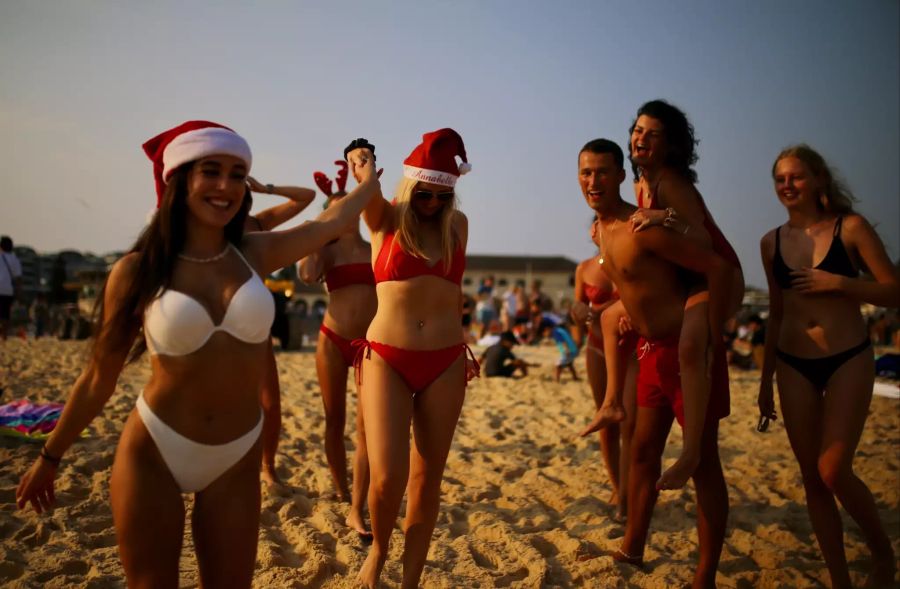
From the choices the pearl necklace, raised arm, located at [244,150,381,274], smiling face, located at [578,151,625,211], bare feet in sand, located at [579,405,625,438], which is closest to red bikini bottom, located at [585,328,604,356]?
bare feet in sand, located at [579,405,625,438]

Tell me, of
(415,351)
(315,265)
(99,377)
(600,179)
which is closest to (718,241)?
(600,179)

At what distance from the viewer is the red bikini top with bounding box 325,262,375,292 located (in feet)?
16.0

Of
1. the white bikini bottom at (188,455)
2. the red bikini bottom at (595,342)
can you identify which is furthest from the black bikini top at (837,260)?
the white bikini bottom at (188,455)

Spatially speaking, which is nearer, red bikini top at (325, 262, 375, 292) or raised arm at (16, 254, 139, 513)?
raised arm at (16, 254, 139, 513)

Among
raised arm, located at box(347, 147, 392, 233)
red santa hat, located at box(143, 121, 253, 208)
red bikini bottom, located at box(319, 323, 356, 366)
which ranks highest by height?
red santa hat, located at box(143, 121, 253, 208)

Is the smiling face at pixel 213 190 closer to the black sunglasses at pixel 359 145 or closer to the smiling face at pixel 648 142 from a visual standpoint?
the black sunglasses at pixel 359 145

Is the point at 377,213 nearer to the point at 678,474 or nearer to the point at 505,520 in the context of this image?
the point at 678,474

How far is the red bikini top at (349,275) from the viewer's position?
4875 mm

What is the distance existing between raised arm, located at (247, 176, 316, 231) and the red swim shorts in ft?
7.46

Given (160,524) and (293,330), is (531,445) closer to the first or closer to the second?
(160,524)

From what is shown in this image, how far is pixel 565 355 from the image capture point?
39.7 ft

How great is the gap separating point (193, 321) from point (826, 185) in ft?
11.4

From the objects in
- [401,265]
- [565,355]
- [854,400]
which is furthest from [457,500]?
[565,355]

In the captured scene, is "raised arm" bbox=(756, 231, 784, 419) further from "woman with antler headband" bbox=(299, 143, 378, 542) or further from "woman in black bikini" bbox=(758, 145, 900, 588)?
"woman with antler headband" bbox=(299, 143, 378, 542)
